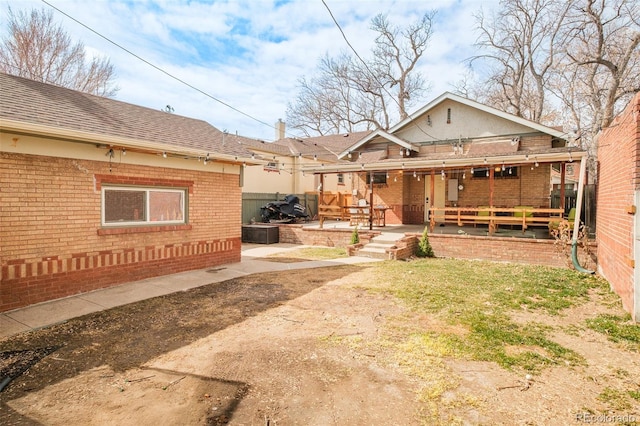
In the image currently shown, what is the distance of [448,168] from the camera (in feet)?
42.8

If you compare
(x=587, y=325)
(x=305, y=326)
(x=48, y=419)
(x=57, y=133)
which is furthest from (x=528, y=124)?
(x=48, y=419)

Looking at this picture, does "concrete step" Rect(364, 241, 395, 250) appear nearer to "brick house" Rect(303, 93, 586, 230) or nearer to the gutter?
"brick house" Rect(303, 93, 586, 230)

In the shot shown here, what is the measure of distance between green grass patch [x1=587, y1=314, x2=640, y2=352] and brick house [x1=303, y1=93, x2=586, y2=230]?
7.83 meters

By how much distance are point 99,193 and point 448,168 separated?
37.1 feet

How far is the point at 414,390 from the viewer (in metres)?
3.28

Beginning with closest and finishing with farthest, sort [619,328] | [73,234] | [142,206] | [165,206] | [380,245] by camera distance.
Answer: [619,328]
[73,234]
[142,206]
[165,206]
[380,245]

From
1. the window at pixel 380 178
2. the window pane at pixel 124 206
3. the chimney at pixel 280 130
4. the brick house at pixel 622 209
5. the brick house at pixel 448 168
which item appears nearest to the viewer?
the brick house at pixel 622 209

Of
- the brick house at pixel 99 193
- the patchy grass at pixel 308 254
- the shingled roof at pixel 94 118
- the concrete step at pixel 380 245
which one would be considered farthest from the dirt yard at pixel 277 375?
the concrete step at pixel 380 245

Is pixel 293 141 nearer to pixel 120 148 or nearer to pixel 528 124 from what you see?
pixel 528 124

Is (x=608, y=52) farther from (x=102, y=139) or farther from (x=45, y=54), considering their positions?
(x=45, y=54)

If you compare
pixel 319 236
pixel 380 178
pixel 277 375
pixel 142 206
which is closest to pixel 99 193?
pixel 142 206

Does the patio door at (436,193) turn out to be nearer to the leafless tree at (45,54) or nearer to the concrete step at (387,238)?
the concrete step at (387,238)

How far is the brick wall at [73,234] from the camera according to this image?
17.8 ft

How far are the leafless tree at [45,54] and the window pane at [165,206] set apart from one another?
1704 cm
